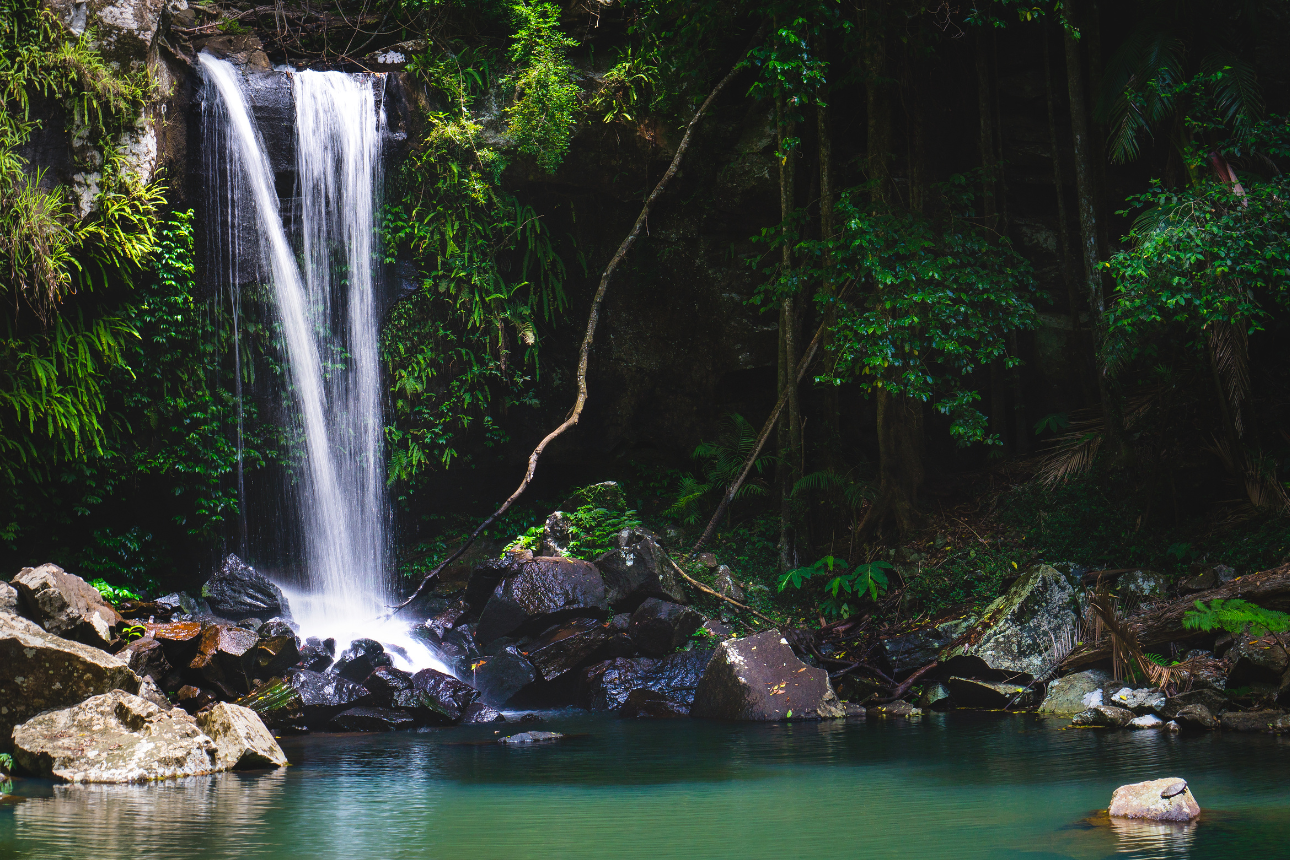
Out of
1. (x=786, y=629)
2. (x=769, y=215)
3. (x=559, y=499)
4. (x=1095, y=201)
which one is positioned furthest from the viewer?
(x=559, y=499)

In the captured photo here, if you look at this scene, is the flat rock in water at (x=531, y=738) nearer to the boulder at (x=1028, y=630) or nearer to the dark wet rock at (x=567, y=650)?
the dark wet rock at (x=567, y=650)

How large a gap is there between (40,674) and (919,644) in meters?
8.00

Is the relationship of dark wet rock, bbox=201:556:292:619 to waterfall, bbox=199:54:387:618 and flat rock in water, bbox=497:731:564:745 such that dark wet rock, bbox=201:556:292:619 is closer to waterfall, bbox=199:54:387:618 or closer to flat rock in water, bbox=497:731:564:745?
waterfall, bbox=199:54:387:618

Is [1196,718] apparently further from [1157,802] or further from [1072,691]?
[1157,802]

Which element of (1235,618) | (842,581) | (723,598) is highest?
(842,581)

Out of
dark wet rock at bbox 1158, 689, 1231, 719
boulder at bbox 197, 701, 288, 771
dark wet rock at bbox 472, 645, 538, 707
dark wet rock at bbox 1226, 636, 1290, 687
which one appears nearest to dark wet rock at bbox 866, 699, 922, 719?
dark wet rock at bbox 1158, 689, 1231, 719

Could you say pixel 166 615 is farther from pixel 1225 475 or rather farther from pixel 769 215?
pixel 1225 475

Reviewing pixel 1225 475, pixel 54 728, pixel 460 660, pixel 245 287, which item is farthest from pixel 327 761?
pixel 1225 475

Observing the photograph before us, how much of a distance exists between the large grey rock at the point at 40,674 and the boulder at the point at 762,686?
5.16 m

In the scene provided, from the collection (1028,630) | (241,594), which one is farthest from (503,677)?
(1028,630)

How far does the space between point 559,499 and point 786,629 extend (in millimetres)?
5121

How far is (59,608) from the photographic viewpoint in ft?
26.9

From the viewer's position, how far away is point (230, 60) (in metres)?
13.1

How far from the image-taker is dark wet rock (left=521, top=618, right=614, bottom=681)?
10.2 meters
